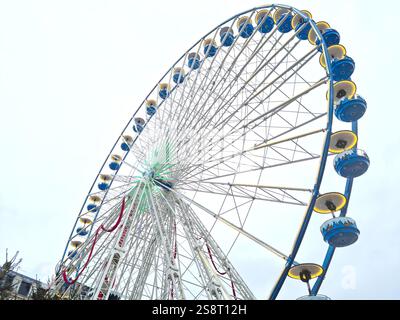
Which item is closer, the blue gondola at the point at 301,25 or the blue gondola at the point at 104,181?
the blue gondola at the point at 301,25

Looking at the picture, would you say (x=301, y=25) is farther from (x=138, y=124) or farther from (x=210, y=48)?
(x=138, y=124)

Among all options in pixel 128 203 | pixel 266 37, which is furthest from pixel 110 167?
pixel 266 37

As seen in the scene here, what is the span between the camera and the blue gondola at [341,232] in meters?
8.79

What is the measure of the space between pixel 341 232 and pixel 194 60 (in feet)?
35.0

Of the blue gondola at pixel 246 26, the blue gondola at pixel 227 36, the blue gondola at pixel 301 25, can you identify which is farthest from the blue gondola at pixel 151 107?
the blue gondola at pixel 301 25

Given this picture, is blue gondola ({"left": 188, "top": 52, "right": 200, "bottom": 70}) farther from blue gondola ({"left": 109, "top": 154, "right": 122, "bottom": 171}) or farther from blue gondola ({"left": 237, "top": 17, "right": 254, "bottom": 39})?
blue gondola ({"left": 109, "top": 154, "right": 122, "bottom": 171})

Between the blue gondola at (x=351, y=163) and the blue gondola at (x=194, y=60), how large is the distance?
27.9 feet

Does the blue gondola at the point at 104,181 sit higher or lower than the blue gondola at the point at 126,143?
lower

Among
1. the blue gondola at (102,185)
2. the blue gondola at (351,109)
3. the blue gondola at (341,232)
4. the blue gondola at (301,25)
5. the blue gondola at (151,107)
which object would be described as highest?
the blue gondola at (151,107)

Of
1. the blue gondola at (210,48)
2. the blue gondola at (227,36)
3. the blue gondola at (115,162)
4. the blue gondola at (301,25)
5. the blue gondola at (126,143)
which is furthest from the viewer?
the blue gondola at (115,162)

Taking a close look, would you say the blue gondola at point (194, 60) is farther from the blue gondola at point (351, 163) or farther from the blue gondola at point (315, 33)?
the blue gondola at point (351, 163)

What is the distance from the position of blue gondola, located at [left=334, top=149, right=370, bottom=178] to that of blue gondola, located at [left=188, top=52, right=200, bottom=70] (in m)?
8.51

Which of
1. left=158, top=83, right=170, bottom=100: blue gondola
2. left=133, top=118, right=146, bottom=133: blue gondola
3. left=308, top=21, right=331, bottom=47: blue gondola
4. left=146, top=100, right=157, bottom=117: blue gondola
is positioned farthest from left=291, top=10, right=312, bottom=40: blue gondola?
left=133, top=118, right=146, bottom=133: blue gondola
